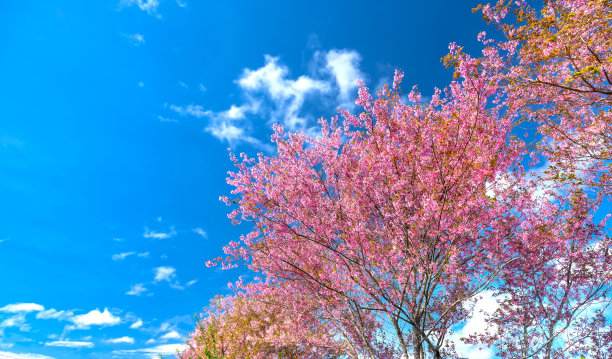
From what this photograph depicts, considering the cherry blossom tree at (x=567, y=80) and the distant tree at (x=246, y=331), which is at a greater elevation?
the cherry blossom tree at (x=567, y=80)

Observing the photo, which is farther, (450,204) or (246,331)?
(246,331)

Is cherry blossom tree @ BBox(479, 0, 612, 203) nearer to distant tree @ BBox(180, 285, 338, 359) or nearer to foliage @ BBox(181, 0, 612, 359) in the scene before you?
foliage @ BBox(181, 0, 612, 359)

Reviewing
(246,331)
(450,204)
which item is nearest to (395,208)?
(450,204)

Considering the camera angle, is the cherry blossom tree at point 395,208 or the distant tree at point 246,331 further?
the distant tree at point 246,331

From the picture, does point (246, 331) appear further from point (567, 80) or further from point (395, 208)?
point (567, 80)

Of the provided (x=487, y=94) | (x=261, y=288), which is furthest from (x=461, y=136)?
(x=261, y=288)

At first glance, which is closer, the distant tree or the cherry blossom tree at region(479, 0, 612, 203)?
the cherry blossom tree at region(479, 0, 612, 203)

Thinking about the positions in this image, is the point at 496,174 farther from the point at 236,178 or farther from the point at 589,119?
the point at 236,178

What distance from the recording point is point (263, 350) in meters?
18.5

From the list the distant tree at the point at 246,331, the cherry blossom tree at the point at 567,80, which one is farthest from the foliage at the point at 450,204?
the distant tree at the point at 246,331

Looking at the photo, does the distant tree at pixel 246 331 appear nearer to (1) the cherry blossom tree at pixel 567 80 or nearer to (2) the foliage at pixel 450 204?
(2) the foliage at pixel 450 204

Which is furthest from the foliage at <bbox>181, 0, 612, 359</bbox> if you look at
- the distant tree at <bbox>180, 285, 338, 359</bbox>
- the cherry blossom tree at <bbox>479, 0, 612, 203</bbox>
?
the distant tree at <bbox>180, 285, 338, 359</bbox>

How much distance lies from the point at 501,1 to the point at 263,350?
1955cm

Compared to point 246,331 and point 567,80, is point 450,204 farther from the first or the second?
point 246,331
